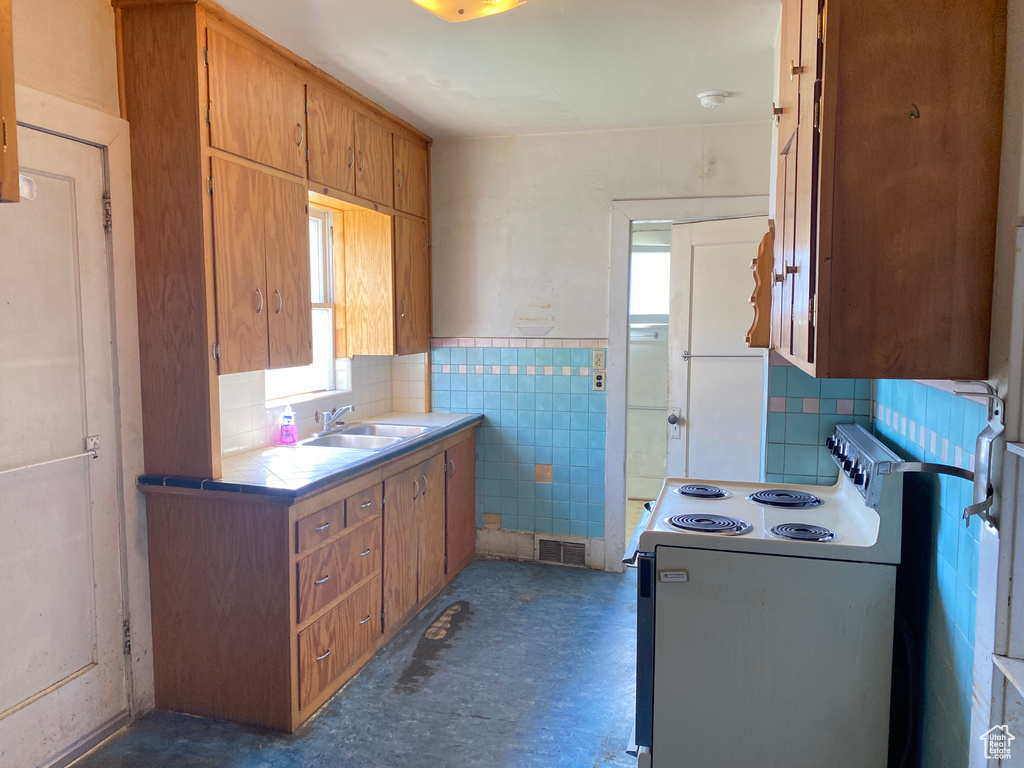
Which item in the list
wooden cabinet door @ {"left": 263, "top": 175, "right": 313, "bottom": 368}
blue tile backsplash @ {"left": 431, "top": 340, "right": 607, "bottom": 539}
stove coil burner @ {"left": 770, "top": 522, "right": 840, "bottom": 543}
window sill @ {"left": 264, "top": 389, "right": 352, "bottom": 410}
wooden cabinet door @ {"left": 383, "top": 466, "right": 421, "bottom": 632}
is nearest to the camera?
stove coil burner @ {"left": 770, "top": 522, "right": 840, "bottom": 543}

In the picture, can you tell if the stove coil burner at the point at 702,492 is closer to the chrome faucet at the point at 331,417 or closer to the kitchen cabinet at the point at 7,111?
the chrome faucet at the point at 331,417

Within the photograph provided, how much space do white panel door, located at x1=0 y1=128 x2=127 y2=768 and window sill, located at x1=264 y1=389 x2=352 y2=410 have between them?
3.15ft

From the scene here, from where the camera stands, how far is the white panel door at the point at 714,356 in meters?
3.86

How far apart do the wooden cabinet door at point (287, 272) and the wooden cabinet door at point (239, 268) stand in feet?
0.15

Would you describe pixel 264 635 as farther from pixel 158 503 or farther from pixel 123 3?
pixel 123 3

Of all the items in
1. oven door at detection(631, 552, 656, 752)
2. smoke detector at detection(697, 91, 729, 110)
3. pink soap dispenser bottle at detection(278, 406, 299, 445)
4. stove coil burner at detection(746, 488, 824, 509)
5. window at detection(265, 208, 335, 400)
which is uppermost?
smoke detector at detection(697, 91, 729, 110)

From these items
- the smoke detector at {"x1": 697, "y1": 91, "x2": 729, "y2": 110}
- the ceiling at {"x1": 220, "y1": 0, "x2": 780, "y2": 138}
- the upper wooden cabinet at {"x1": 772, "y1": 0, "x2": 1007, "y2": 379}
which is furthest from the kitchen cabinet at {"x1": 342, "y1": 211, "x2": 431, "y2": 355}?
the upper wooden cabinet at {"x1": 772, "y1": 0, "x2": 1007, "y2": 379}

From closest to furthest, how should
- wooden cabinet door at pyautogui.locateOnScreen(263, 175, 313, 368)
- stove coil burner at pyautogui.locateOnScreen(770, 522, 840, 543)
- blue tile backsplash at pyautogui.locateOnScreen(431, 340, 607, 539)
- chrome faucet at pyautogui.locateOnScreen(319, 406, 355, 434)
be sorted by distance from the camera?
stove coil burner at pyautogui.locateOnScreen(770, 522, 840, 543), wooden cabinet door at pyautogui.locateOnScreen(263, 175, 313, 368), chrome faucet at pyautogui.locateOnScreen(319, 406, 355, 434), blue tile backsplash at pyautogui.locateOnScreen(431, 340, 607, 539)

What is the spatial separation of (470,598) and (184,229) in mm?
2268

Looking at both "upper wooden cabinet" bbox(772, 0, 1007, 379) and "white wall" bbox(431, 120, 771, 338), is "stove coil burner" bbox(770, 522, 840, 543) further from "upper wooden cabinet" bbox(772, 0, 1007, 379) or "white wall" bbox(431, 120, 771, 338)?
"white wall" bbox(431, 120, 771, 338)

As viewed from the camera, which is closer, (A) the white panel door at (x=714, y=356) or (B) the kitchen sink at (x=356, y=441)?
(B) the kitchen sink at (x=356, y=441)

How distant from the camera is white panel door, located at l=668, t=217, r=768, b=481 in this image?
3863 millimetres

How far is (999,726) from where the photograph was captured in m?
1.22

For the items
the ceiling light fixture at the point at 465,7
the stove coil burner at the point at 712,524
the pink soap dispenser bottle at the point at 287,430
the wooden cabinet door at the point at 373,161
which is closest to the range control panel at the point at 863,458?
the stove coil burner at the point at 712,524
